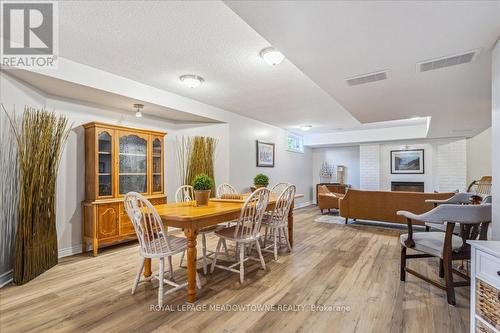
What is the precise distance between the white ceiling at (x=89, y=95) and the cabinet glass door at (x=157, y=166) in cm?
55

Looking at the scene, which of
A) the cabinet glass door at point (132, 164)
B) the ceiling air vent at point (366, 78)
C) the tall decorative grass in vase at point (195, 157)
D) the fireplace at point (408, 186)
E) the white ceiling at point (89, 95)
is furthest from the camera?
the fireplace at point (408, 186)

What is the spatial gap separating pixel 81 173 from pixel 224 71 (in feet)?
8.18

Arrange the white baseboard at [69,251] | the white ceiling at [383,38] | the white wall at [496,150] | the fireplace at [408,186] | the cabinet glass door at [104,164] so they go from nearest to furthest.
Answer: the white ceiling at [383,38], the white wall at [496,150], the white baseboard at [69,251], the cabinet glass door at [104,164], the fireplace at [408,186]

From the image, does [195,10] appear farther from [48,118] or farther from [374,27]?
[48,118]

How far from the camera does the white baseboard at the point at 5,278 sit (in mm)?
2443

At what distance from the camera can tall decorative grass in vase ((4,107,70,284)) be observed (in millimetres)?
2564

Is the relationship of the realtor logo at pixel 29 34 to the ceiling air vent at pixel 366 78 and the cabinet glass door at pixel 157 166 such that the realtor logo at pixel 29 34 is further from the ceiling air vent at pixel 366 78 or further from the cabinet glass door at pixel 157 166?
the ceiling air vent at pixel 366 78

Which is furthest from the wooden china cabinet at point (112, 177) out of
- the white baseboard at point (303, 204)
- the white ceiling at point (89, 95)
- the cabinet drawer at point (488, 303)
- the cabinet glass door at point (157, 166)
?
the white baseboard at point (303, 204)

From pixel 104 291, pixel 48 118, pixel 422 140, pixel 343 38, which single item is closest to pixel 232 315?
pixel 104 291

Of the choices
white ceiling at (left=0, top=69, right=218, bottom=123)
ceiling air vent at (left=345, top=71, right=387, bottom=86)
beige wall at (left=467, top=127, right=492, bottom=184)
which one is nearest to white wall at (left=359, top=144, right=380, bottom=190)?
beige wall at (left=467, top=127, right=492, bottom=184)

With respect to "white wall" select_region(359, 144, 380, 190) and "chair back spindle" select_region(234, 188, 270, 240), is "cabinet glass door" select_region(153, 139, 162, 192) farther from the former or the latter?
"white wall" select_region(359, 144, 380, 190)

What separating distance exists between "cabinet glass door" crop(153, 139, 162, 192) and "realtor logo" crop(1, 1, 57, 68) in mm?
1821

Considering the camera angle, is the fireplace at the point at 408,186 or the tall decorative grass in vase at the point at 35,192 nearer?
the tall decorative grass in vase at the point at 35,192

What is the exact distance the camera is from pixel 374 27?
1.64 meters
